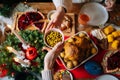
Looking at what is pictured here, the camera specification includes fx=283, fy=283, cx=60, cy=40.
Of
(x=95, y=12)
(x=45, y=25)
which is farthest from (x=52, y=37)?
(x=95, y=12)

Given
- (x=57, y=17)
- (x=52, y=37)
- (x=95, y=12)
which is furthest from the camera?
(x=95, y=12)

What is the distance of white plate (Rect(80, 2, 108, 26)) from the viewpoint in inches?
56.7

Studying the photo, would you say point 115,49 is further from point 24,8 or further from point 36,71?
point 24,8

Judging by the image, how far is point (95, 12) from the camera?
1479 millimetres

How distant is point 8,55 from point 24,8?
0.30 metres

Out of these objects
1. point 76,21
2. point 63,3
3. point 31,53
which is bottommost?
point 31,53

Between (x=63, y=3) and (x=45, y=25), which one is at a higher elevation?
(x=63, y=3)

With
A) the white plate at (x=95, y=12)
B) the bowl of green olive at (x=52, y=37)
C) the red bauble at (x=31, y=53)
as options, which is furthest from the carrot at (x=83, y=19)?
the red bauble at (x=31, y=53)

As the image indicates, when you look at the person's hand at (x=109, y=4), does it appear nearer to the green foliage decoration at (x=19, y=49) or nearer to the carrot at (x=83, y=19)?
the carrot at (x=83, y=19)

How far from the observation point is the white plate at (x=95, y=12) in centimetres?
144

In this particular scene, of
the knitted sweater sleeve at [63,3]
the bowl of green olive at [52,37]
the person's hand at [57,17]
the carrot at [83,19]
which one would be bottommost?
the bowl of green olive at [52,37]

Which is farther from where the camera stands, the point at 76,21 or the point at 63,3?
the point at 76,21

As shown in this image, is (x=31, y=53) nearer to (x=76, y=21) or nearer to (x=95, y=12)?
(x=76, y=21)

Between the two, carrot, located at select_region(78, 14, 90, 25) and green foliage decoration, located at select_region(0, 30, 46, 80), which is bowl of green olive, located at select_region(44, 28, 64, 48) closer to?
green foliage decoration, located at select_region(0, 30, 46, 80)
